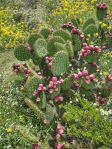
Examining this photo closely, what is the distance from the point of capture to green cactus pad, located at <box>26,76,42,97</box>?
Result: 192 cm

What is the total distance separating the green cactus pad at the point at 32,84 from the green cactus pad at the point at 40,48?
564 millimetres

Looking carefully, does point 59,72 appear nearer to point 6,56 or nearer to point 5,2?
point 6,56

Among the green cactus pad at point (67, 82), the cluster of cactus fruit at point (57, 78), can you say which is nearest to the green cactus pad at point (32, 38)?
the cluster of cactus fruit at point (57, 78)

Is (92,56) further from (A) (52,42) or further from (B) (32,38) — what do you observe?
(B) (32,38)

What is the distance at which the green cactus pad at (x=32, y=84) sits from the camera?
6.29 ft

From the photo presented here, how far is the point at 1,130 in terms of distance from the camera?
2.15 meters

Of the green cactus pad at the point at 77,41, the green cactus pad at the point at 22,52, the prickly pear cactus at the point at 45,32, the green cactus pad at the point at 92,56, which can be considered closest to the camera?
the green cactus pad at the point at 92,56

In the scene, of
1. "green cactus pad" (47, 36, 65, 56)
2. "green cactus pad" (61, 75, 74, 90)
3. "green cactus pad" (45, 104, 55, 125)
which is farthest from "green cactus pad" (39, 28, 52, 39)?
"green cactus pad" (45, 104, 55, 125)

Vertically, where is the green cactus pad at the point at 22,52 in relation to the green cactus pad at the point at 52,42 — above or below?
below

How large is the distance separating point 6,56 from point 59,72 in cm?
275

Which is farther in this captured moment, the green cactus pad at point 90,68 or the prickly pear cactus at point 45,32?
the prickly pear cactus at point 45,32

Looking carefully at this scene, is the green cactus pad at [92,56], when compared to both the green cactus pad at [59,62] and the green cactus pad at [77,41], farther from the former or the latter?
the green cactus pad at [59,62]

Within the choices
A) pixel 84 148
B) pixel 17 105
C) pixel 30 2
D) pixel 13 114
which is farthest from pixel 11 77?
pixel 30 2

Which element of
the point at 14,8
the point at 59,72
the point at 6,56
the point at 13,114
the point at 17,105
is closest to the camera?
the point at 59,72
